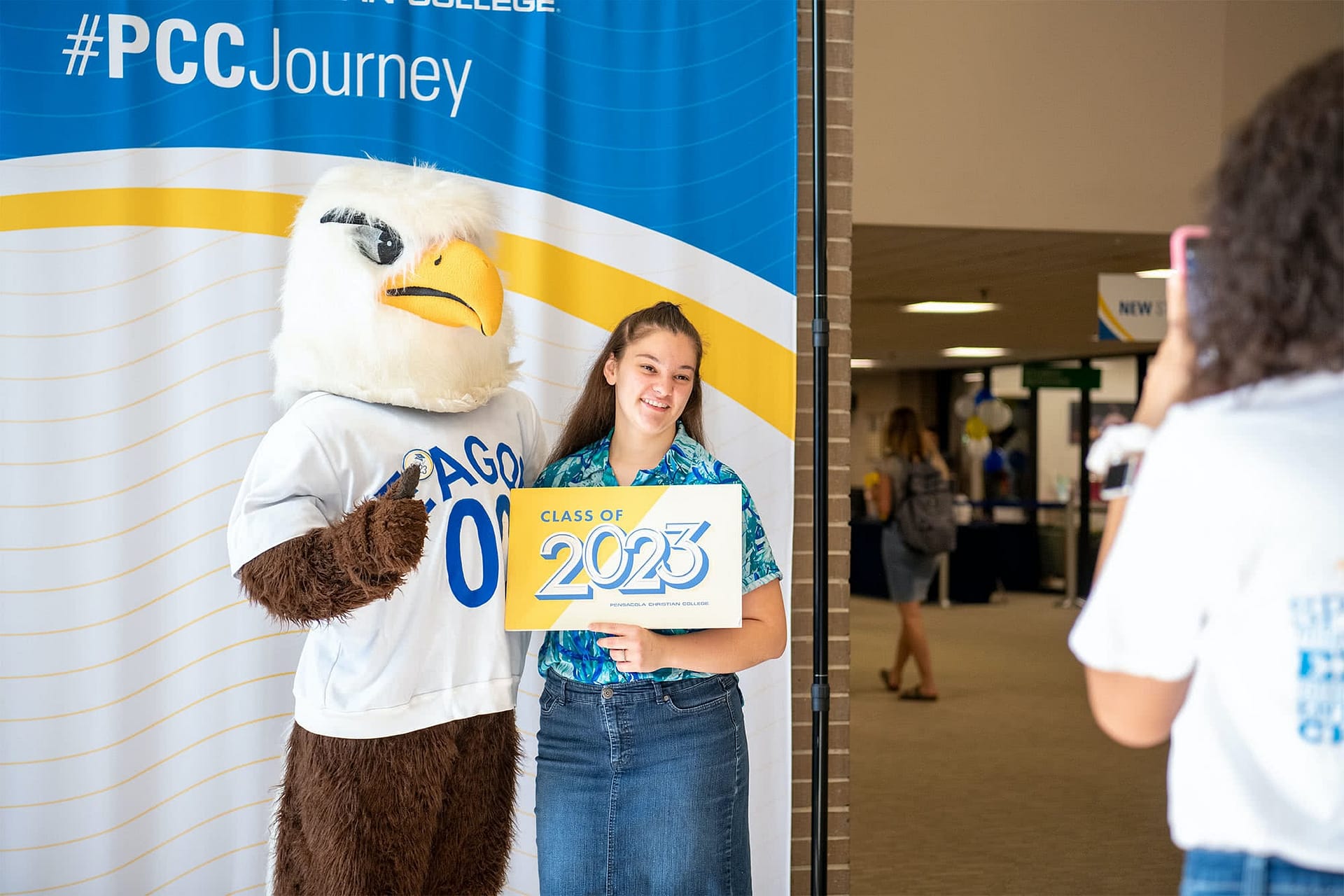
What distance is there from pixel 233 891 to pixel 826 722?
1.53 m

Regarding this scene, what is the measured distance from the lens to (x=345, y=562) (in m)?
2.04

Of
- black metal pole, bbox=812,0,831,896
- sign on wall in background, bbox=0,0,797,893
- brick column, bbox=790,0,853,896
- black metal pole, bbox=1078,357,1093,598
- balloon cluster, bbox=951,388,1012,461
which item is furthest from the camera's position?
balloon cluster, bbox=951,388,1012,461

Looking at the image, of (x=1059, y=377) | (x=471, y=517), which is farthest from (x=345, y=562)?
(x=1059, y=377)

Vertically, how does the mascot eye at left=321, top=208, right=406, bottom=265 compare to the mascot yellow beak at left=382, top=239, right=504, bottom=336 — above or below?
above

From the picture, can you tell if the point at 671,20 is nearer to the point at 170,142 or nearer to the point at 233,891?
the point at 170,142

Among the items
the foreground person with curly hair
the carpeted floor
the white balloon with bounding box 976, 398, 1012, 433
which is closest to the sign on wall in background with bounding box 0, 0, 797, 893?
the foreground person with curly hair

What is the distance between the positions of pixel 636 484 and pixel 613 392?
0.69 feet

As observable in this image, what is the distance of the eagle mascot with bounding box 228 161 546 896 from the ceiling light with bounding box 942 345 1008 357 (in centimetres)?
1323

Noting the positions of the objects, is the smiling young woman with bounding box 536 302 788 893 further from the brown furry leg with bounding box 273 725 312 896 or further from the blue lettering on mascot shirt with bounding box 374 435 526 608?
the brown furry leg with bounding box 273 725 312 896

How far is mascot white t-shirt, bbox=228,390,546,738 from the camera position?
7.14ft

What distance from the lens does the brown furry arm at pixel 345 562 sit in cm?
202

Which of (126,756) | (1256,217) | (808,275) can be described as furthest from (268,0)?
(1256,217)

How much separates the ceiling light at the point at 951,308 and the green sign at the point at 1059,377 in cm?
90

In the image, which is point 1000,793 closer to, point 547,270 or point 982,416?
point 547,270
